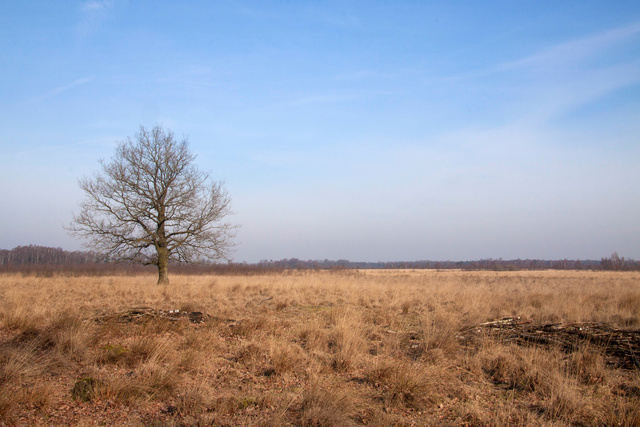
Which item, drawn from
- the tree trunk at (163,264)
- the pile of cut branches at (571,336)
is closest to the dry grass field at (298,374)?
the pile of cut branches at (571,336)

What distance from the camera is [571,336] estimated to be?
278 inches

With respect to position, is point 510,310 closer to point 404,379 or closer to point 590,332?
point 590,332

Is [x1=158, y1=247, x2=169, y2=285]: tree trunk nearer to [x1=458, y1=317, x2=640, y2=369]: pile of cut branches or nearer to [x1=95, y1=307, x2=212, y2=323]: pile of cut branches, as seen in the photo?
[x1=95, y1=307, x2=212, y2=323]: pile of cut branches

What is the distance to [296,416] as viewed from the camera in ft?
13.2

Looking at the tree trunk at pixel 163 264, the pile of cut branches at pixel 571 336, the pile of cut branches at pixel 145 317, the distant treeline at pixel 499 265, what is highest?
the tree trunk at pixel 163 264

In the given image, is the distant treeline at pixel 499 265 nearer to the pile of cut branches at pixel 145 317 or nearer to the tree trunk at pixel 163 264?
the tree trunk at pixel 163 264

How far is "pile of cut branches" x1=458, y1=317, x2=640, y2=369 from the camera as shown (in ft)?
19.9

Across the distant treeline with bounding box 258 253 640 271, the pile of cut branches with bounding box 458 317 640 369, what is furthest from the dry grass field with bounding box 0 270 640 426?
the distant treeline with bounding box 258 253 640 271

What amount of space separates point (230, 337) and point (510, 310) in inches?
321

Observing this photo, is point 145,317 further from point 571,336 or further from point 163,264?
point 163,264

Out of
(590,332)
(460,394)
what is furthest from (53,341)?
(590,332)

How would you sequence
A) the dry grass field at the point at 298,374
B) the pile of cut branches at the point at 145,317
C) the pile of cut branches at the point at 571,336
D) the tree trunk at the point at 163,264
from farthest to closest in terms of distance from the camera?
1. the tree trunk at the point at 163,264
2. the pile of cut branches at the point at 145,317
3. the pile of cut branches at the point at 571,336
4. the dry grass field at the point at 298,374

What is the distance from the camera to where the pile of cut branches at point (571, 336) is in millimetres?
6074

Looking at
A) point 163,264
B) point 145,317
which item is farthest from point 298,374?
point 163,264
